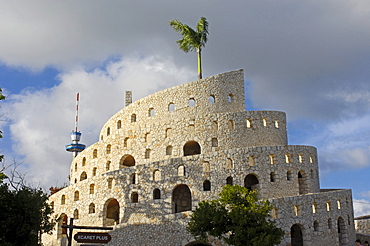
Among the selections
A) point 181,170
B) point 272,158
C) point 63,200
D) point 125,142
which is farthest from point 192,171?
point 63,200

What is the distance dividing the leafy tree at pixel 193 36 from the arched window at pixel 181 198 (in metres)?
15.1

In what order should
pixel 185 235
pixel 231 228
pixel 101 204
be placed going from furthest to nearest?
1. pixel 101 204
2. pixel 185 235
3. pixel 231 228

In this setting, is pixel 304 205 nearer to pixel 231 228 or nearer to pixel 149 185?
pixel 231 228

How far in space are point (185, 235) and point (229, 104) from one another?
47.3ft

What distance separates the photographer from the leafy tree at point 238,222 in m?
25.6

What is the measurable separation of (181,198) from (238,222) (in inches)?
490

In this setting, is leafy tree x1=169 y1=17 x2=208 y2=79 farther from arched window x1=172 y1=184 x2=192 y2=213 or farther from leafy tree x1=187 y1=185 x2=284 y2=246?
leafy tree x1=187 y1=185 x2=284 y2=246

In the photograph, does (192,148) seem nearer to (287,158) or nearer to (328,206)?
(287,158)

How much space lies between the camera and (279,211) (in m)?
31.2

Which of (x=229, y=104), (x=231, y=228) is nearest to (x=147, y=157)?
(x=229, y=104)

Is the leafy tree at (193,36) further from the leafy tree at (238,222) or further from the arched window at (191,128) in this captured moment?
the leafy tree at (238,222)

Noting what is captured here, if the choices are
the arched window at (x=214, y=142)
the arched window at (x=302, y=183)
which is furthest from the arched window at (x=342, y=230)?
the arched window at (x=214, y=142)

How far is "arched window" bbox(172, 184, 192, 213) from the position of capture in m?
37.3

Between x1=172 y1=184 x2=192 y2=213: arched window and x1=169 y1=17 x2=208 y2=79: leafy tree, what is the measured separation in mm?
15112
